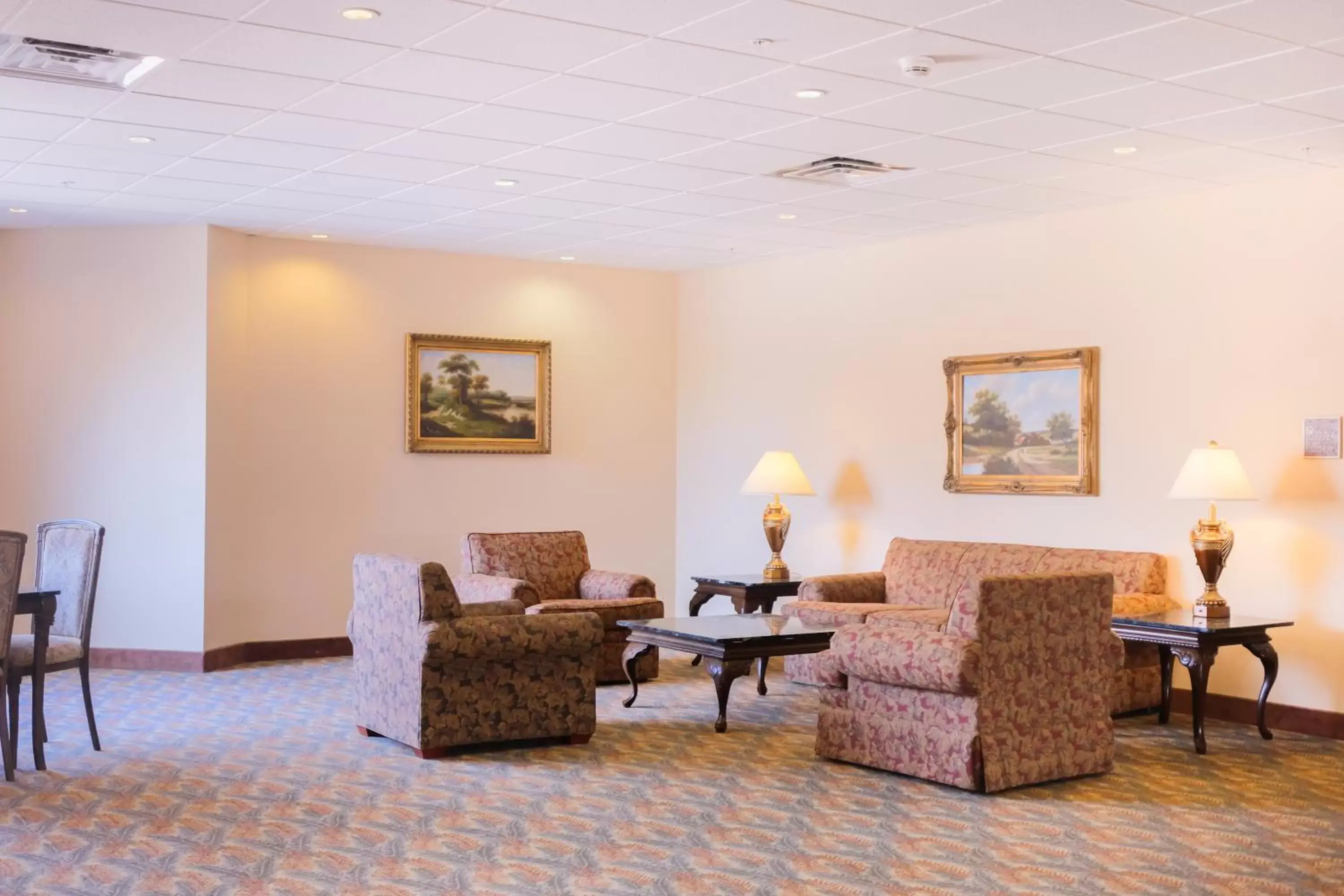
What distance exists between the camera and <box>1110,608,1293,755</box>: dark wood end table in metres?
6.80

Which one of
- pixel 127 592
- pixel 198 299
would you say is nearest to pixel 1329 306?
pixel 198 299

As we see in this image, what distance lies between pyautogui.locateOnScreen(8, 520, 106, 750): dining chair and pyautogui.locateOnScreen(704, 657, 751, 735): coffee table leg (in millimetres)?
3008

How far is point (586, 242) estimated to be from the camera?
33.0ft

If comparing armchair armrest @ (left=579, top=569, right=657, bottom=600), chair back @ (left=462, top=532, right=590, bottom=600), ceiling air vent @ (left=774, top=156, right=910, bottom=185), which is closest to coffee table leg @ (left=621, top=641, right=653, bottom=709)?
armchair armrest @ (left=579, top=569, right=657, bottom=600)

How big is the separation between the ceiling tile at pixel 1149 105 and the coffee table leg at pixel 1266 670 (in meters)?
2.68

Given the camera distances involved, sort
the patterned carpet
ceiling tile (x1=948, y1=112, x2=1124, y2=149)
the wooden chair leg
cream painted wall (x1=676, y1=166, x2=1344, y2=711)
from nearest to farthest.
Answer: the patterned carpet → ceiling tile (x1=948, y1=112, x2=1124, y2=149) → the wooden chair leg → cream painted wall (x1=676, y1=166, x2=1344, y2=711)

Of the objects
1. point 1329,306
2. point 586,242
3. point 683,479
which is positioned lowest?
point 683,479

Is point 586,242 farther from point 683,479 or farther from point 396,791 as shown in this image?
point 396,791

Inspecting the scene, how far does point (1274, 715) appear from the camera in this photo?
24.6 ft

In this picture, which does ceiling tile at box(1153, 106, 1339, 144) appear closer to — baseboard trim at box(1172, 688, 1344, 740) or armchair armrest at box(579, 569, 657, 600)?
baseboard trim at box(1172, 688, 1344, 740)

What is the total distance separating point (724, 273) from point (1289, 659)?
537 cm

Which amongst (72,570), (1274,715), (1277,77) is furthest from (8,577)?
(1274,715)

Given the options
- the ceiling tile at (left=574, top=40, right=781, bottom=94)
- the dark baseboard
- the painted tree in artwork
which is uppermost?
the ceiling tile at (left=574, top=40, right=781, bottom=94)

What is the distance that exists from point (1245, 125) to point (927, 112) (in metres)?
1.49
